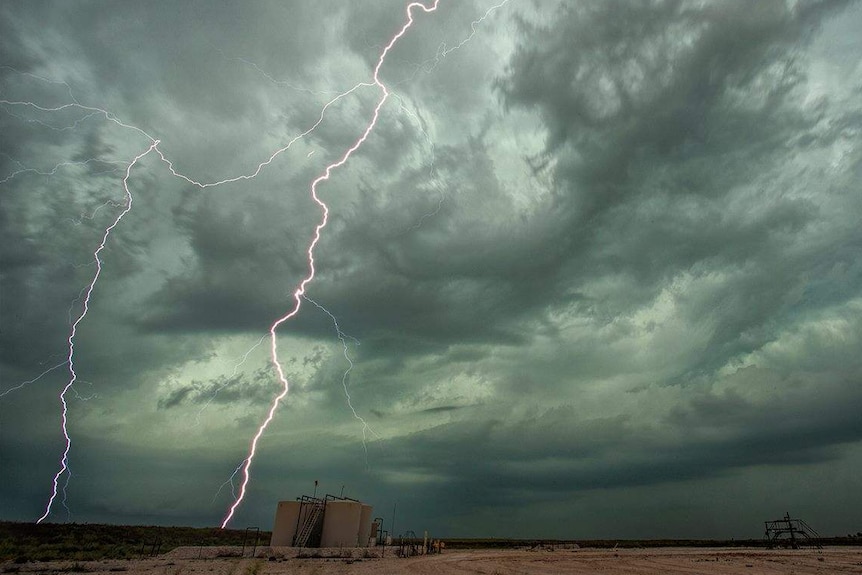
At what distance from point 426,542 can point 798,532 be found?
39.4 metres

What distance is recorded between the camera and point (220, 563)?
27.2 m

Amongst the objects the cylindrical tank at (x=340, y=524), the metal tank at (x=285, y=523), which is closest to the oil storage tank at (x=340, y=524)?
the cylindrical tank at (x=340, y=524)

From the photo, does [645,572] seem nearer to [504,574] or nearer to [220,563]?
[504,574]

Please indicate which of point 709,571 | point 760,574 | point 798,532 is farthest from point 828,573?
point 798,532

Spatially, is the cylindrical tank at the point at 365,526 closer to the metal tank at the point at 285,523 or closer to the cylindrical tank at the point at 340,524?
the cylindrical tank at the point at 340,524

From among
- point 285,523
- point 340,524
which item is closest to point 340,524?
point 340,524

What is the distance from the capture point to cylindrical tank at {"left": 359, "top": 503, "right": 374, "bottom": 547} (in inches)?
1861

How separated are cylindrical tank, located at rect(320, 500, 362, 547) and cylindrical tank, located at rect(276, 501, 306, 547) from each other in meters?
2.52

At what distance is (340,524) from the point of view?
42.8 m

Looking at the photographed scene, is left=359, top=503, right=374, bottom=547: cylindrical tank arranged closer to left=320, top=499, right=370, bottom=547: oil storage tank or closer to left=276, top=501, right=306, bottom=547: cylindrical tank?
left=320, top=499, right=370, bottom=547: oil storage tank

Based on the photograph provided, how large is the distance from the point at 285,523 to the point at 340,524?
455cm

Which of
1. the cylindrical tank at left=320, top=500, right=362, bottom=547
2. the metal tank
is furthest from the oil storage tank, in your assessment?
the metal tank

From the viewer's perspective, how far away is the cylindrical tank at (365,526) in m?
47.3

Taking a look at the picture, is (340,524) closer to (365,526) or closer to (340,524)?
(340,524)
